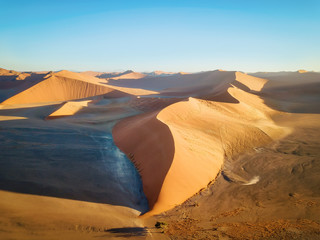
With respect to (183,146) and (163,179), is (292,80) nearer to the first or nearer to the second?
(183,146)

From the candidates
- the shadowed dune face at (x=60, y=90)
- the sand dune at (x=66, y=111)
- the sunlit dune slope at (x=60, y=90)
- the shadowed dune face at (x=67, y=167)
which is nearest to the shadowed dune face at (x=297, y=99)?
the shadowed dune face at (x=67, y=167)

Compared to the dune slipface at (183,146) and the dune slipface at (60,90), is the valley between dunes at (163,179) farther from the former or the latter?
the dune slipface at (60,90)

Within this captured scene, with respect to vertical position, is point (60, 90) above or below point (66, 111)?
above

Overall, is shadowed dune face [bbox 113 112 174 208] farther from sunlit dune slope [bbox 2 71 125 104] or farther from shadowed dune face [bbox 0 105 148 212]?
sunlit dune slope [bbox 2 71 125 104]

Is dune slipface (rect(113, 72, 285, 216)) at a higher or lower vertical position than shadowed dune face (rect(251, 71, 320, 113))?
lower

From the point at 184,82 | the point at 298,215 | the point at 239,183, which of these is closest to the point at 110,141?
the point at 239,183

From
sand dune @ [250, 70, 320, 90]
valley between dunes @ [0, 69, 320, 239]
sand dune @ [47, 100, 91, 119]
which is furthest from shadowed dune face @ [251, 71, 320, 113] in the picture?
sand dune @ [47, 100, 91, 119]

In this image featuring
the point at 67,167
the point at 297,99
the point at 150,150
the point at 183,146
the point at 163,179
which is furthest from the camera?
the point at 297,99

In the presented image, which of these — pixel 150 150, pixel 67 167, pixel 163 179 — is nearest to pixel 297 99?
pixel 150 150
